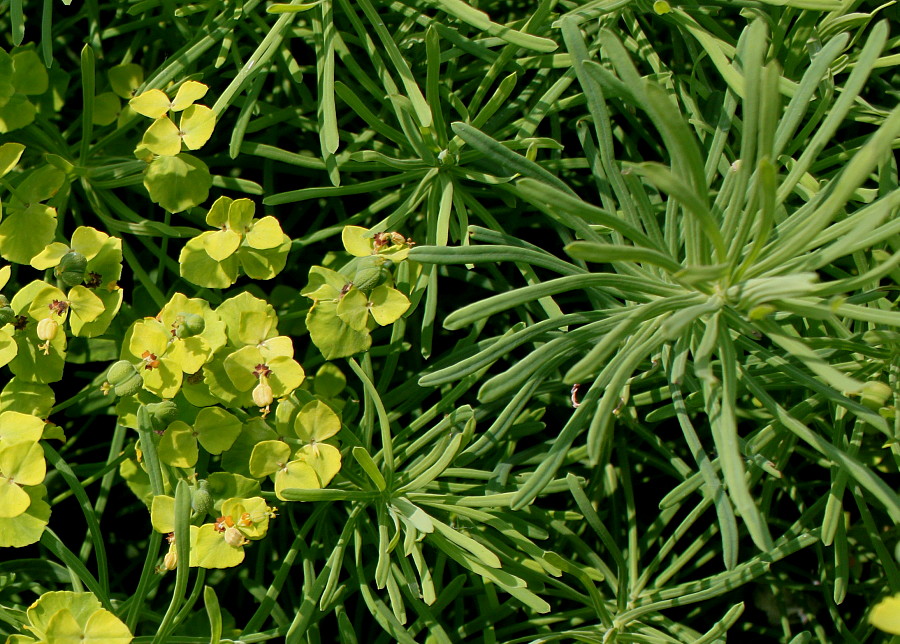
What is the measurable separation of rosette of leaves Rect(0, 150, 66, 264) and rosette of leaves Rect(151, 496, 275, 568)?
44cm

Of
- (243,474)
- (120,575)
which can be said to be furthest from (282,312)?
(120,575)

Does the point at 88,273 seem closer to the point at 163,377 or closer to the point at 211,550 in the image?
the point at 163,377

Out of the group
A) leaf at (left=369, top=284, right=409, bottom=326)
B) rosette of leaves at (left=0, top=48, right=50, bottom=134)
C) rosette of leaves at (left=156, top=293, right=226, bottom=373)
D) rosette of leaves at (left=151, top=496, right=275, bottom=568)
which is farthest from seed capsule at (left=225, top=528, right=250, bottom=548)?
rosette of leaves at (left=0, top=48, right=50, bottom=134)

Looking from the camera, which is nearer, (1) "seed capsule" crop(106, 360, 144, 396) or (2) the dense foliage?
(2) the dense foliage

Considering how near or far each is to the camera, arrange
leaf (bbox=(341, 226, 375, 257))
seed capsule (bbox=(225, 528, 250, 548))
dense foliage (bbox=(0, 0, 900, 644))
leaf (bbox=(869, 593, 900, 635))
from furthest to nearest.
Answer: leaf (bbox=(341, 226, 375, 257))
seed capsule (bbox=(225, 528, 250, 548))
dense foliage (bbox=(0, 0, 900, 644))
leaf (bbox=(869, 593, 900, 635))

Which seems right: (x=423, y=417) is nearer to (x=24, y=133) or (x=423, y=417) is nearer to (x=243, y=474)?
(x=243, y=474)

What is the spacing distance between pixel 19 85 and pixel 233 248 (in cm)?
48

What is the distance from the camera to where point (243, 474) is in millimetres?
1180

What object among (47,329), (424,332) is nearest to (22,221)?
(47,329)

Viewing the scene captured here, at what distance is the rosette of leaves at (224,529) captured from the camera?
3.46 ft

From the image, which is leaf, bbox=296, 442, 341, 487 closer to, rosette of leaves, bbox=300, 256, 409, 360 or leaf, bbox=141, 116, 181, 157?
rosette of leaves, bbox=300, 256, 409, 360

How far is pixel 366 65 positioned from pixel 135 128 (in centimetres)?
45

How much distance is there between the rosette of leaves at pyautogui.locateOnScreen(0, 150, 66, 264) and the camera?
1.17 meters

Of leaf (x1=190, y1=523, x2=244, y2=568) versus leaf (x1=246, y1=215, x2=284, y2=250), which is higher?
leaf (x1=246, y1=215, x2=284, y2=250)
